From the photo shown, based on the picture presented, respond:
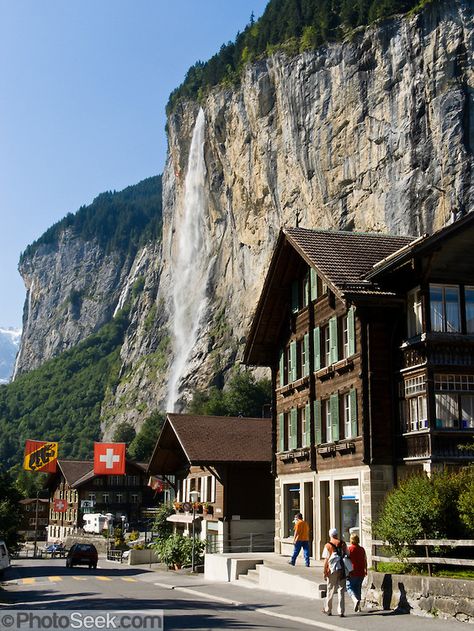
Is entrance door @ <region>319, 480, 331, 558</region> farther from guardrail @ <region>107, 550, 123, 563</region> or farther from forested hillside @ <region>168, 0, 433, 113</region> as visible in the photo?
forested hillside @ <region>168, 0, 433, 113</region>

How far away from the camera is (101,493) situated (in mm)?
88062

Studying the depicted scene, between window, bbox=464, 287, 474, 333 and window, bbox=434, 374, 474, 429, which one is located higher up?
window, bbox=464, 287, 474, 333

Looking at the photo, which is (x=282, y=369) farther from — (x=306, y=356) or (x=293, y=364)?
(x=306, y=356)

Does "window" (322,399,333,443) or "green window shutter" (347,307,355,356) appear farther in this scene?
"window" (322,399,333,443)

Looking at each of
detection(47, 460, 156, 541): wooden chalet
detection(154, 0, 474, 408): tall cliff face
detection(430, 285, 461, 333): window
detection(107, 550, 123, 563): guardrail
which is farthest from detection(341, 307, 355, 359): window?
detection(47, 460, 156, 541): wooden chalet

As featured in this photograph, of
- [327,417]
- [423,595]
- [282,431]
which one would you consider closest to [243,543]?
[282,431]

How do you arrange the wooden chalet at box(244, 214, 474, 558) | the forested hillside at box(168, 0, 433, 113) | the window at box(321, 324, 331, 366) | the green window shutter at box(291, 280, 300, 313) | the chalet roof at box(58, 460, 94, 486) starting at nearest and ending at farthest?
the wooden chalet at box(244, 214, 474, 558), the window at box(321, 324, 331, 366), the green window shutter at box(291, 280, 300, 313), the chalet roof at box(58, 460, 94, 486), the forested hillside at box(168, 0, 433, 113)

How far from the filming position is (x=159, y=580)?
34062 millimetres

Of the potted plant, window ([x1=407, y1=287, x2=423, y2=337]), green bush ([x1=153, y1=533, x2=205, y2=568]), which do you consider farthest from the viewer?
the potted plant

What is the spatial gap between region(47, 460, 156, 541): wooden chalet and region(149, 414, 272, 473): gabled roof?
37.3 m

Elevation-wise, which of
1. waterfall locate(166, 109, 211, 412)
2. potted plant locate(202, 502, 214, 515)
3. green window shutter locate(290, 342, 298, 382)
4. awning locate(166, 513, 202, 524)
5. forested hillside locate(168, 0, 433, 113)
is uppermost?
forested hillside locate(168, 0, 433, 113)

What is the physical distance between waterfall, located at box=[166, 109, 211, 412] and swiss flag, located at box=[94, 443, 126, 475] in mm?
67876

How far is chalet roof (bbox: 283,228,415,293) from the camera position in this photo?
29.0 meters

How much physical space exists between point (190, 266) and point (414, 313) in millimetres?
115832
